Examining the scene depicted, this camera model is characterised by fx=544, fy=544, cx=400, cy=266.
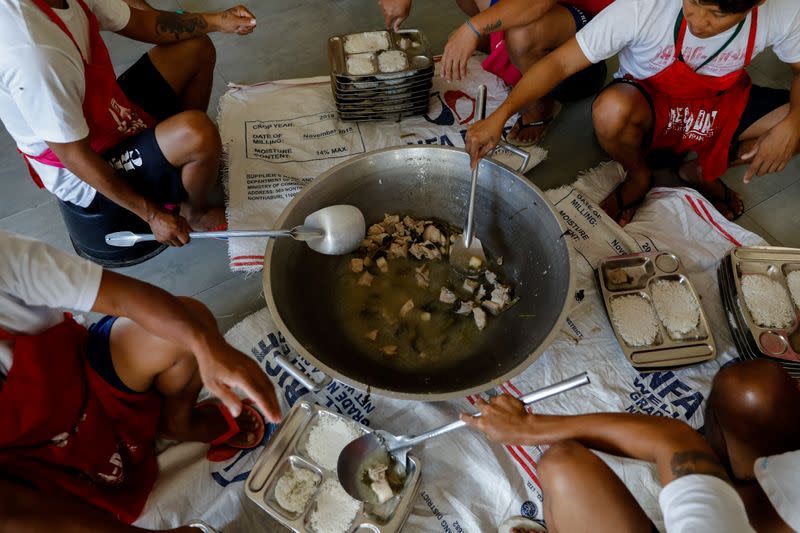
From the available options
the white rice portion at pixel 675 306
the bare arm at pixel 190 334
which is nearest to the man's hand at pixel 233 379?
the bare arm at pixel 190 334

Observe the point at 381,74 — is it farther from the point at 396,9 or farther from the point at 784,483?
the point at 784,483

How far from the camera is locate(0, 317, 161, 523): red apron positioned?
0.77m

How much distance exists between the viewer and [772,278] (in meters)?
1.24

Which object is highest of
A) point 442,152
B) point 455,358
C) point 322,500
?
point 442,152

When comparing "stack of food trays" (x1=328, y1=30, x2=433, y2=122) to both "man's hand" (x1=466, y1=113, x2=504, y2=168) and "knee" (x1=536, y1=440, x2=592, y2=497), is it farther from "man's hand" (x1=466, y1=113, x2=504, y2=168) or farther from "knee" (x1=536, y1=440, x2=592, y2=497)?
"knee" (x1=536, y1=440, x2=592, y2=497)

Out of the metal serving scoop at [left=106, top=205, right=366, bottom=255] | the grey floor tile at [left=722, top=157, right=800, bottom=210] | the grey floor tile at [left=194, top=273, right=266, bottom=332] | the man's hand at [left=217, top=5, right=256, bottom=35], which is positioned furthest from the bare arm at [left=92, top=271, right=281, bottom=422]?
the grey floor tile at [left=722, top=157, right=800, bottom=210]

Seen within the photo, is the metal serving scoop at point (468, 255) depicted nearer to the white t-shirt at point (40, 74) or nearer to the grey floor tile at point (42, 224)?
the white t-shirt at point (40, 74)

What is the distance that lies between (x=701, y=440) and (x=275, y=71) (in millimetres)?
1648

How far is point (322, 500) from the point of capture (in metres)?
1.00

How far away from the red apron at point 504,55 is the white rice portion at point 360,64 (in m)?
0.37

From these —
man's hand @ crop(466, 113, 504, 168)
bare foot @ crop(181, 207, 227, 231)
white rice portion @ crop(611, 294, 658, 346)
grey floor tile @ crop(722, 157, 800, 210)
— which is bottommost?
bare foot @ crop(181, 207, 227, 231)

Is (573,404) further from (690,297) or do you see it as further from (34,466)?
(34,466)

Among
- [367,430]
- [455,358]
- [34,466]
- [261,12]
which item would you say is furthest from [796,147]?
[261,12]

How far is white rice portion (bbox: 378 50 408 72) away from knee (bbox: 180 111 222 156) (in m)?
0.52
